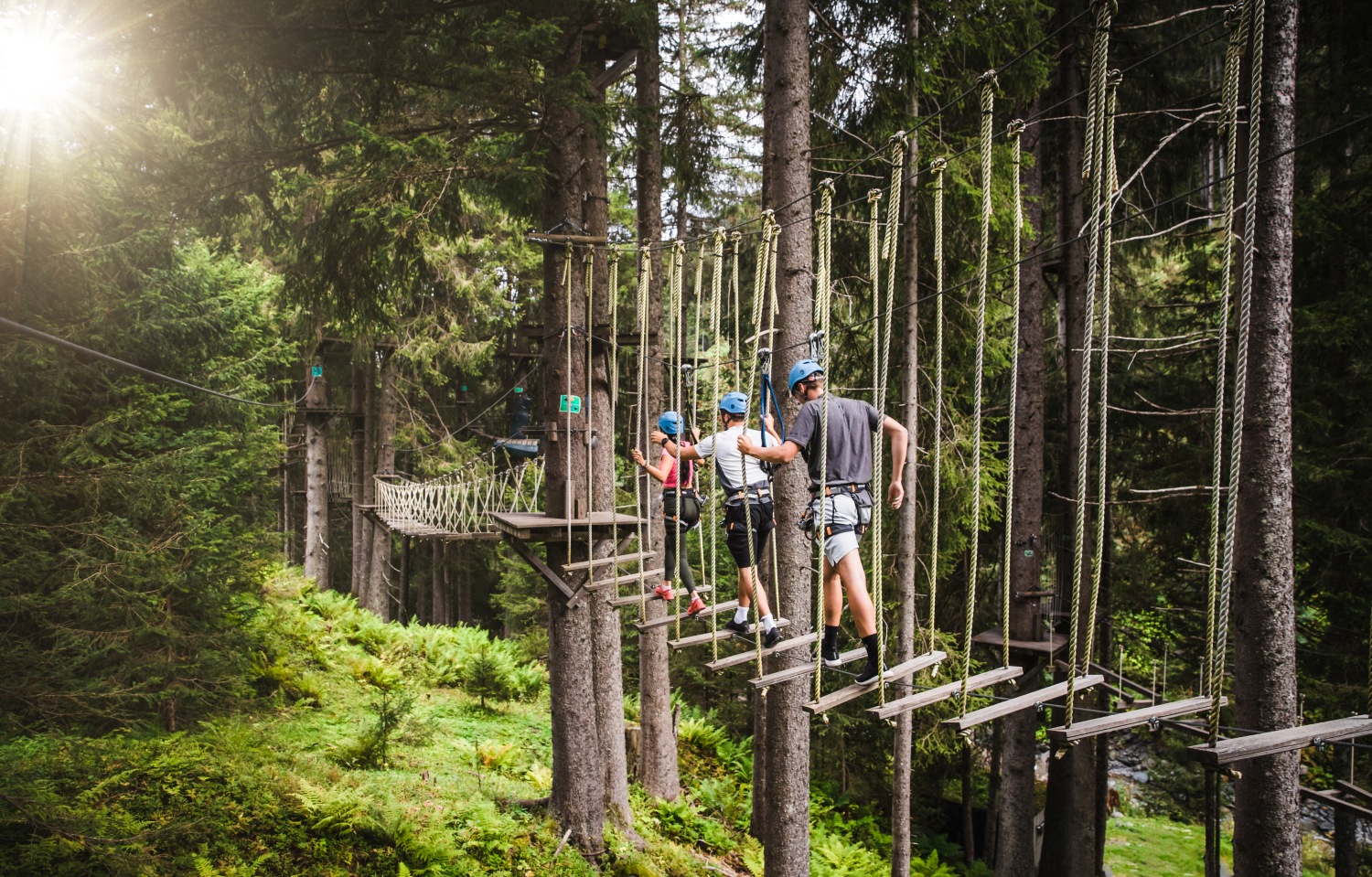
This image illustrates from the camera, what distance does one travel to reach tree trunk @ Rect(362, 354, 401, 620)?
47.1ft

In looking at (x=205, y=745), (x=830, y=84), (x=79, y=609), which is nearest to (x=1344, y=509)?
(x=830, y=84)

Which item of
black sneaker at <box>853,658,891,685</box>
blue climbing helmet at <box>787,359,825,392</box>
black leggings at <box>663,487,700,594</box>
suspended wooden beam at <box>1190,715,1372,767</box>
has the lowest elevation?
black sneaker at <box>853,658,891,685</box>

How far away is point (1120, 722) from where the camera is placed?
3.14 m

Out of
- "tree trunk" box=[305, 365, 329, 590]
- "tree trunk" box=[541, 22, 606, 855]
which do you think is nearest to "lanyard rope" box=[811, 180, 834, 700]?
"tree trunk" box=[541, 22, 606, 855]

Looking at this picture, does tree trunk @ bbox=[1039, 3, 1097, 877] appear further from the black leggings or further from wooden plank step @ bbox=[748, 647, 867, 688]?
wooden plank step @ bbox=[748, 647, 867, 688]

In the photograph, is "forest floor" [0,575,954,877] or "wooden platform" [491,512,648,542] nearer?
"forest floor" [0,575,954,877]

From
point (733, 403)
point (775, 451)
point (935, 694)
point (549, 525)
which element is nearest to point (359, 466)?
point (549, 525)

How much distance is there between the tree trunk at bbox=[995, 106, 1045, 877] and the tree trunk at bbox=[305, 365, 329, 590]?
11777mm

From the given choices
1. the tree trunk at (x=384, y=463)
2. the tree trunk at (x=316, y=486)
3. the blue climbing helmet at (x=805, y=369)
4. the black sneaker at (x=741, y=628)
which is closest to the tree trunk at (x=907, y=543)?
the black sneaker at (x=741, y=628)

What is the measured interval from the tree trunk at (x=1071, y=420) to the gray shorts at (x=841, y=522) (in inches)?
212

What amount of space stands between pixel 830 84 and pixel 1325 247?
16.9ft

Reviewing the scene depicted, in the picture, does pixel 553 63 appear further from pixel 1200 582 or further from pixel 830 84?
pixel 1200 582

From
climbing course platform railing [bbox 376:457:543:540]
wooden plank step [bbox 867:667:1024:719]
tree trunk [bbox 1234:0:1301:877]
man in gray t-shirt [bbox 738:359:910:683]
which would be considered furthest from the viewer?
climbing course platform railing [bbox 376:457:543:540]

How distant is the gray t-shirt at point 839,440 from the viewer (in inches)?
161
